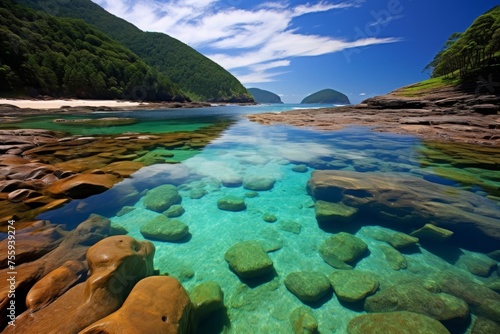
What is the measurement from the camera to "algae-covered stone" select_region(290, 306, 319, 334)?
3.93 metres

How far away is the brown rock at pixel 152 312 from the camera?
2.83 meters

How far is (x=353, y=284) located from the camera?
484 centimetres

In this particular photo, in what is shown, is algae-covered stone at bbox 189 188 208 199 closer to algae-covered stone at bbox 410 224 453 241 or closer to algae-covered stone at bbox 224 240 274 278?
algae-covered stone at bbox 224 240 274 278

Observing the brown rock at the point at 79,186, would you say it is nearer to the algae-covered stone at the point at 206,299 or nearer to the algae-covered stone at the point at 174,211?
the algae-covered stone at the point at 174,211

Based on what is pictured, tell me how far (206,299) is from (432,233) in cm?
671

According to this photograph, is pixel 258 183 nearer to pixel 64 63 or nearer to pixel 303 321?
pixel 303 321

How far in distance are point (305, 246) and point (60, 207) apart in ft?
26.6

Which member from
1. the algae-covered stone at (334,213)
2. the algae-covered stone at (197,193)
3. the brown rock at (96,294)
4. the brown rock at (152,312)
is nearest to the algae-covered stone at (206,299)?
the brown rock at (152,312)

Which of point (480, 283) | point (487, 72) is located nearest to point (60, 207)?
point (480, 283)

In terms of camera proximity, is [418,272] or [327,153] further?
[327,153]

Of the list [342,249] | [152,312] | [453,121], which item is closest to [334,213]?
[342,249]

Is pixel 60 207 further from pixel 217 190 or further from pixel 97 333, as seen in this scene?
pixel 97 333

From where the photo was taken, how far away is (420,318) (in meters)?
3.80

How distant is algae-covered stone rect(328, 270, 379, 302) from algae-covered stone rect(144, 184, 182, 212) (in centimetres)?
613
